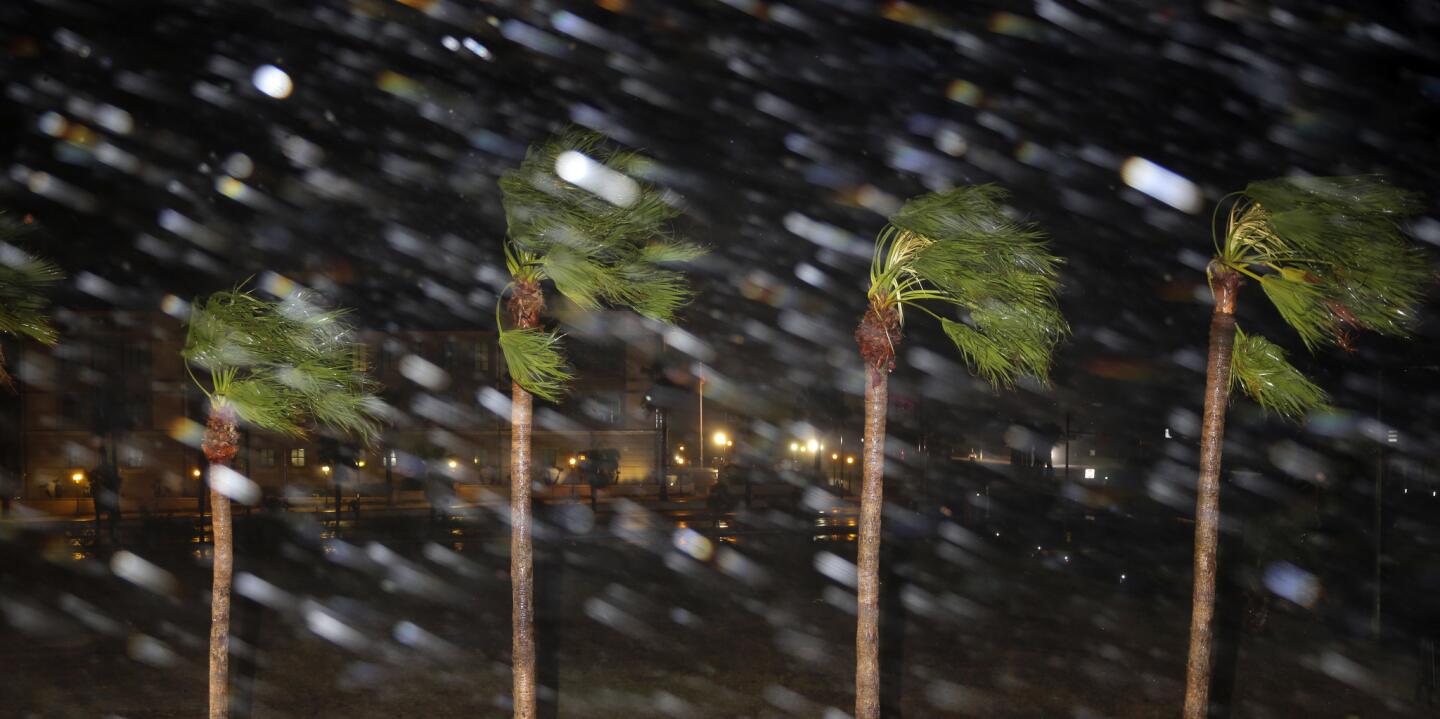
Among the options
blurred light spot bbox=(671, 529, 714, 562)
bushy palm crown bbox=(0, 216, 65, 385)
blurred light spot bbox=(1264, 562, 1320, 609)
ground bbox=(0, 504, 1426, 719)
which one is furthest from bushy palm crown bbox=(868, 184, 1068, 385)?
blurred light spot bbox=(671, 529, 714, 562)

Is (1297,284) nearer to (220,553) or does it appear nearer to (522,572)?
(522,572)

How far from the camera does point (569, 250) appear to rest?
7.88 m

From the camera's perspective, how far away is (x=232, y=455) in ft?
27.6

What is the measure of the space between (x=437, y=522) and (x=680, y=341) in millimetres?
22261

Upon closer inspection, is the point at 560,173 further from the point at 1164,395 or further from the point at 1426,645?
the point at 1164,395

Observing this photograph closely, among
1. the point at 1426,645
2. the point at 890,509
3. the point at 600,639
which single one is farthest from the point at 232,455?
the point at 890,509

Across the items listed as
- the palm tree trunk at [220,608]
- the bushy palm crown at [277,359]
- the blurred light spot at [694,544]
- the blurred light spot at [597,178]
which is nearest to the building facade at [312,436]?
the blurred light spot at [694,544]

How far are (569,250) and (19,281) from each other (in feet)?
16.9

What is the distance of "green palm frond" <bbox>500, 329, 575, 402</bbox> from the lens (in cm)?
753

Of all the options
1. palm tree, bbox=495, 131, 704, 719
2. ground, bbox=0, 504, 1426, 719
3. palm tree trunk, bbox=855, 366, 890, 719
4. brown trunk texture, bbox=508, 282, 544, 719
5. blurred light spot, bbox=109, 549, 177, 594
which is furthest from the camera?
blurred light spot, bbox=109, 549, 177, 594

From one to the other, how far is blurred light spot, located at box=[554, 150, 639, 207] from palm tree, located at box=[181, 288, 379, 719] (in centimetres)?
230

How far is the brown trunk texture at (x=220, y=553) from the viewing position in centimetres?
831

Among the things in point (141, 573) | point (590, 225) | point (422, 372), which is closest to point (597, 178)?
point (590, 225)

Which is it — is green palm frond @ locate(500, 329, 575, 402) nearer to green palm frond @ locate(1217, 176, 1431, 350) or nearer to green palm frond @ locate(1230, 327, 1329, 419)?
green palm frond @ locate(1217, 176, 1431, 350)
